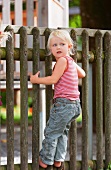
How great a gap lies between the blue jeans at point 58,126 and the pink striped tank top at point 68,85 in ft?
0.16

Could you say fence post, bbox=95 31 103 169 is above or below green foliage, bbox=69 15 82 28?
below

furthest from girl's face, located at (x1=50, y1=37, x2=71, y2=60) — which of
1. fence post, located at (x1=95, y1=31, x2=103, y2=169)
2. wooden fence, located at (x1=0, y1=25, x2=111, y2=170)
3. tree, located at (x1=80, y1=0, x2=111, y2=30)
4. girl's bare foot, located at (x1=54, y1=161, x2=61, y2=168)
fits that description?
tree, located at (x1=80, y1=0, x2=111, y2=30)

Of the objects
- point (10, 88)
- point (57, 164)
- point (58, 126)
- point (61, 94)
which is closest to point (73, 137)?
point (57, 164)

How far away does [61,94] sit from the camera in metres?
5.22

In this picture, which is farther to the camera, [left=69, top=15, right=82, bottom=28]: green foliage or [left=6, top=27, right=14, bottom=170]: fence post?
[left=69, top=15, right=82, bottom=28]: green foliage

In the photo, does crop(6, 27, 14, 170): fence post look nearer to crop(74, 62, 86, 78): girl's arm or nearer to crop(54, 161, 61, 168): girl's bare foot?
crop(54, 161, 61, 168): girl's bare foot

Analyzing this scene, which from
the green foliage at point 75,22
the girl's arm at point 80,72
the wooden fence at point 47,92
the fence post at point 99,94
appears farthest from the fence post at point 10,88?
the green foliage at point 75,22

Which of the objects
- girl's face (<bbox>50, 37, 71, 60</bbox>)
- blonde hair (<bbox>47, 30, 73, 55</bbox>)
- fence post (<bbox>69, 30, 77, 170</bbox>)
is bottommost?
fence post (<bbox>69, 30, 77, 170</bbox>)

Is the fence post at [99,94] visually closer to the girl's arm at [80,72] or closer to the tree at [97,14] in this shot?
the girl's arm at [80,72]

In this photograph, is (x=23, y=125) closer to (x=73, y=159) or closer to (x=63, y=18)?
(x=73, y=159)

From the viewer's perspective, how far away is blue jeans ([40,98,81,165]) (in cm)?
520

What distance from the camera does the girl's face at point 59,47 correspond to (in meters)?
5.26

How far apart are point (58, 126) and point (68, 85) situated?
0.40m

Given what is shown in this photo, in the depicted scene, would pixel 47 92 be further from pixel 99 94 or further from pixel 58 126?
pixel 99 94
